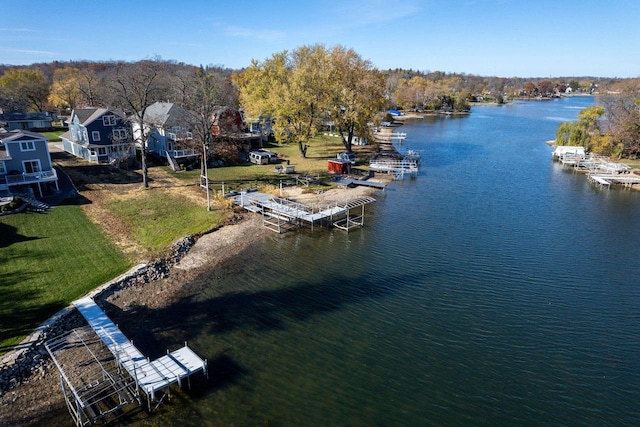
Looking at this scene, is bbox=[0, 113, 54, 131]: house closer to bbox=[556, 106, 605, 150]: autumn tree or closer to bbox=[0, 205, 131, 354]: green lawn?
bbox=[0, 205, 131, 354]: green lawn

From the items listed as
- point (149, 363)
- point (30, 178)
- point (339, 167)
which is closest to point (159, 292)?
point (149, 363)

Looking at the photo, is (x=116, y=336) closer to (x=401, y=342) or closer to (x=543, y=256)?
(x=401, y=342)

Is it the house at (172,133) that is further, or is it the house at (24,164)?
the house at (172,133)

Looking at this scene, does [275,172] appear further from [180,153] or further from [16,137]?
[16,137]

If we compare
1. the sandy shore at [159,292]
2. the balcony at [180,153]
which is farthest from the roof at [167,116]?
the sandy shore at [159,292]

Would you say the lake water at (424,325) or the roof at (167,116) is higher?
the roof at (167,116)

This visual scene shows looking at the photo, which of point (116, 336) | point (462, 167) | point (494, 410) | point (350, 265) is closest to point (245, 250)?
point (350, 265)

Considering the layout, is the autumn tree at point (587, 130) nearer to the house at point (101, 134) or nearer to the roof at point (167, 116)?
the roof at point (167, 116)
